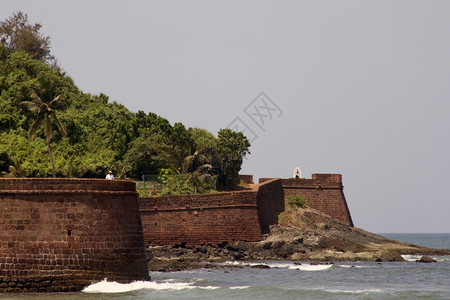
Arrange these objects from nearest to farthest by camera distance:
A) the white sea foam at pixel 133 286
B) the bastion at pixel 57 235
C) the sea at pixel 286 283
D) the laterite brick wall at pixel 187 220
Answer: the bastion at pixel 57 235
the white sea foam at pixel 133 286
the sea at pixel 286 283
the laterite brick wall at pixel 187 220

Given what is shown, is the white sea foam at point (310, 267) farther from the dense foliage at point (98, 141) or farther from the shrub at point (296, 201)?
the shrub at point (296, 201)

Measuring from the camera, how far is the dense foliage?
142 feet

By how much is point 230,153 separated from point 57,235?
91.0ft

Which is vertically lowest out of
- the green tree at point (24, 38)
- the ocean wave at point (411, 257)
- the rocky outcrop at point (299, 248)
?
the ocean wave at point (411, 257)

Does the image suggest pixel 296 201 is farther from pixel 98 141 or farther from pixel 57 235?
pixel 57 235

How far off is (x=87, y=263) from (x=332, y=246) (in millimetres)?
22369

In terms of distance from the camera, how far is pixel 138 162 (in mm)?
46344

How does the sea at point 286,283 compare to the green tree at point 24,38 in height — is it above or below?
below

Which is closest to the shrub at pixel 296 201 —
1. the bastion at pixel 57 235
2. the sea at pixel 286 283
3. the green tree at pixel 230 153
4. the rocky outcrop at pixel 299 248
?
the rocky outcrop at pixel 299 248

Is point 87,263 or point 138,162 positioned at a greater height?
point 138,162

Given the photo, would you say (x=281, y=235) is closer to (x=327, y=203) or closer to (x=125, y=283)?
(x=327, y=203)

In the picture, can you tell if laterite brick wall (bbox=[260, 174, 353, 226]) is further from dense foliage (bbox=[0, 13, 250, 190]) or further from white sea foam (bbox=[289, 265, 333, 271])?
white sea foam (bbox=[289, 265, 333, 271])

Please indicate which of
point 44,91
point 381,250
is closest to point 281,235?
point 381,250

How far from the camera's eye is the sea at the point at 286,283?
1000 inches
